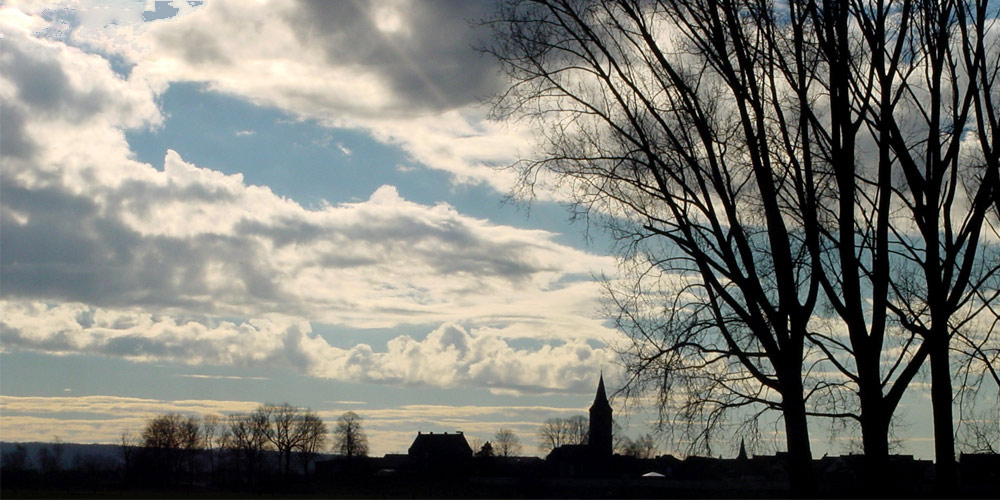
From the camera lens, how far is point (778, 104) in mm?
13625

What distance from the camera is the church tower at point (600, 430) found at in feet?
305

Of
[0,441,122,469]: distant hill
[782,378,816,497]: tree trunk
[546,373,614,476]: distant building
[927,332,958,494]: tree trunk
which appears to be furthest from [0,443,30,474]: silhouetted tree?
[546,373,614,476]: distant building

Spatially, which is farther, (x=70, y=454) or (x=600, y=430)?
(x=600, y=430)

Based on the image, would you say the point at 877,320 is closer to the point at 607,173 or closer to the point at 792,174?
the point at 792,174

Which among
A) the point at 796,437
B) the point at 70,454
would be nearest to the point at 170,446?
the point at 70,454

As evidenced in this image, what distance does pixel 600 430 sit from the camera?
97.6 metres

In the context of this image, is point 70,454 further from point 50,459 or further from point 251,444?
point 251,444

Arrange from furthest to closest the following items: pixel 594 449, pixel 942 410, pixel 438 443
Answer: pixel 438 443, pixel 594 449, pixel 942 410

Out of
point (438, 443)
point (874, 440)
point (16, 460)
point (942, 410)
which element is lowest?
point (438, 443)

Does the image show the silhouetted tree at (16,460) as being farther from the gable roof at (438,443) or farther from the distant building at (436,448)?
the gable roof at (438,443)

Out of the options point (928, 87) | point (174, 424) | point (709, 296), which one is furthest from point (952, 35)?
point (174, 424)

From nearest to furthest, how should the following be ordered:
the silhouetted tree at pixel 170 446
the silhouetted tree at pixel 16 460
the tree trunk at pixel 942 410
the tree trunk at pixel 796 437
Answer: the tree trunk at pixel 796 437 → the tree trunk at pixel 942 410 → the silhouetted tree at pixel 16 460 → the silhouetted tree at pixel 170 446

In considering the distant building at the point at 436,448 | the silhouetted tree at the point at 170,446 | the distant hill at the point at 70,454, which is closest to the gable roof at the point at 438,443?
the distant building at the point at 436,448

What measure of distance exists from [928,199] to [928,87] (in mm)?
1877
